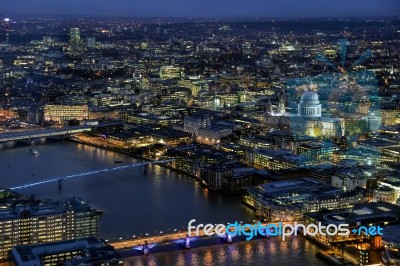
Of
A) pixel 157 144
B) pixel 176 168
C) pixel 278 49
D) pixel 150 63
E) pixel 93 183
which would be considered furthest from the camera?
pixel 278 49

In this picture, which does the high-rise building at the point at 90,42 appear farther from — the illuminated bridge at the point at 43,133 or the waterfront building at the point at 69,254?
the waterfront building at the point at 69,254

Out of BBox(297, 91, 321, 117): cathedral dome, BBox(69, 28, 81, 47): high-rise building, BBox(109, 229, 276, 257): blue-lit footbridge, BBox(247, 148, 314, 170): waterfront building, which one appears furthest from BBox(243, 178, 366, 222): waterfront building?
BBox(69, 28, 81, 47): high-rise building

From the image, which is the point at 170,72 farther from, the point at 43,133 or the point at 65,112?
the point at 43,133

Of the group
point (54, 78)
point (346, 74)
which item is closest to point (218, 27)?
point (54, 78)

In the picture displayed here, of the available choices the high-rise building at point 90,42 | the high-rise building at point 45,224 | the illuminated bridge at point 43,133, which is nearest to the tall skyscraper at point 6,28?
the high-rise building at point 90,42

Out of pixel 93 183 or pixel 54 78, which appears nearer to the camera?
pixel 93 183

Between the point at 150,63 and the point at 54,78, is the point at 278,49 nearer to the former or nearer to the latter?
the point at 150,63
